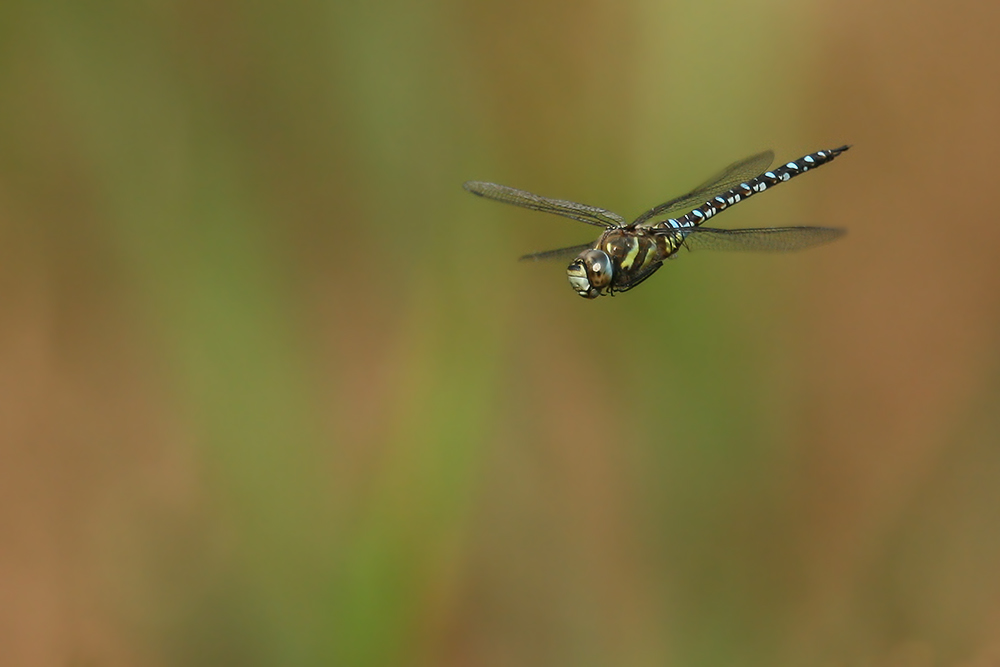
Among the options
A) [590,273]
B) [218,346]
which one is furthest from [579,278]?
[218,346]

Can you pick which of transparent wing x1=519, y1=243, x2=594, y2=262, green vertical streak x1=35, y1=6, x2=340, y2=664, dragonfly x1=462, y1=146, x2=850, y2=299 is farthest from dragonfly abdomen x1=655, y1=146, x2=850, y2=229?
green vertical streak x1=35, y1=6, x2=340, y2=664

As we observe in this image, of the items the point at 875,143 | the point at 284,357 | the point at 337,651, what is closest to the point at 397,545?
the point at 337,651

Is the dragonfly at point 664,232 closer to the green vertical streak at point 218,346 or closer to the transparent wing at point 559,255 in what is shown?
the transparent wing at point 559,255

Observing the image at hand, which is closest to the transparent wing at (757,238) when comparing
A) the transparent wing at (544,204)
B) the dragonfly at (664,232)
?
the dragonfly at (664,232)

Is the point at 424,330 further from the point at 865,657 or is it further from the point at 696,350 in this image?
the point at 865,657

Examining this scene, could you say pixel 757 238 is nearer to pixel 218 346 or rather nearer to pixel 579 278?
pixel 579 278

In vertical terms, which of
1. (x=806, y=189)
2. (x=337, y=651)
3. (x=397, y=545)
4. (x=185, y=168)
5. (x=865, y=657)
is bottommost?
(x=865, y=657)

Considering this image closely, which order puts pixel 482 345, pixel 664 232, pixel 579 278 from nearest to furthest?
pixel 579 278, pixel 664 232, pixel 482 345
